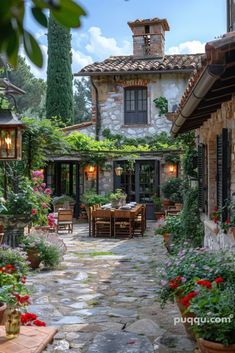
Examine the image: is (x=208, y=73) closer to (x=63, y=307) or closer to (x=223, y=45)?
(x=223, y=45)

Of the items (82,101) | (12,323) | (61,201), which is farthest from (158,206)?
(82,101)

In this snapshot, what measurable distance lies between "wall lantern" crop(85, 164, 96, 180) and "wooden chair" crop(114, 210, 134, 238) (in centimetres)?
444

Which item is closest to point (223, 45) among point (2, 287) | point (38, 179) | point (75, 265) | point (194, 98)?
point (194, 98)

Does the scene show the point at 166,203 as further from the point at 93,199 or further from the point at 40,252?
the point at 40,252

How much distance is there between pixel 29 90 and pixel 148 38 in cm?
1572

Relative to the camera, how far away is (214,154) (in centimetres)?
798

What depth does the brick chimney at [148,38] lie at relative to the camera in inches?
734

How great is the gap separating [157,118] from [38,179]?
932 cm

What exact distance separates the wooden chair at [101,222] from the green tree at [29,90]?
19.1 m

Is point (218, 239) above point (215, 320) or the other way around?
above

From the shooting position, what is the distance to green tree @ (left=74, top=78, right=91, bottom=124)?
3754 cm

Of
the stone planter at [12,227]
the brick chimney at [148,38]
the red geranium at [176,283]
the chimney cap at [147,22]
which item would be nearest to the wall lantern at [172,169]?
the brick chimney at [148,38]

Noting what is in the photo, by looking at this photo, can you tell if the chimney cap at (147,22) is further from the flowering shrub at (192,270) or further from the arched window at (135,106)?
the flowering shrub at (192,270)

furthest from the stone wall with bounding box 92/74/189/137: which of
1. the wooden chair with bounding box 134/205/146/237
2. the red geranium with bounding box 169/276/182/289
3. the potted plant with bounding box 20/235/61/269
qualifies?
the red geranium with bounding box 169/276/182/289
